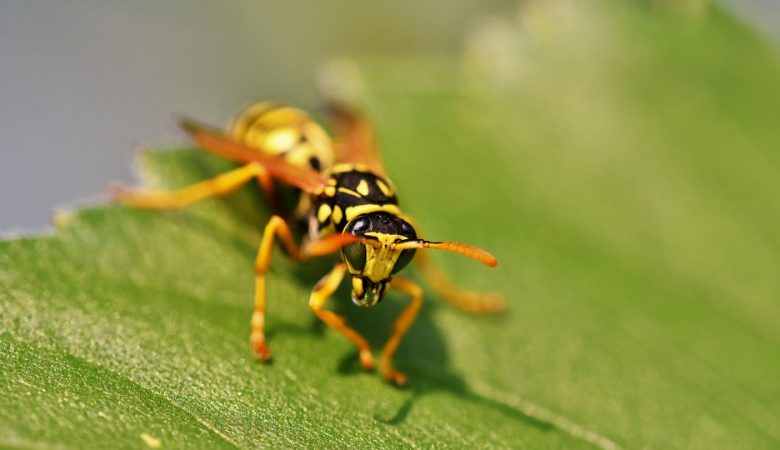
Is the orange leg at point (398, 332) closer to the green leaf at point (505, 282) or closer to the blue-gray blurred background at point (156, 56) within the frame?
the green leaf at point (505, 282)

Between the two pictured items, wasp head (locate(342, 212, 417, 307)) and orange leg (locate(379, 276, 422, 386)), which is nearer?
wasp head (locate(342, 212, 417, 307))

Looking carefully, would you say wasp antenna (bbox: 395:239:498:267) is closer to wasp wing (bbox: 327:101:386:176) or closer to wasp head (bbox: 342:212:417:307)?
wasp head (bbox: 342:212:417:307)

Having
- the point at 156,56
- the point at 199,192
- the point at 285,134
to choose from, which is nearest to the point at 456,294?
the point at 285,134

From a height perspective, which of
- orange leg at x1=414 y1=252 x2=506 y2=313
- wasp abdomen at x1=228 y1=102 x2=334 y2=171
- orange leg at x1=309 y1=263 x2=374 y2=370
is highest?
wasp abdomen at x1=228 y1=102 x2=334 y2=171

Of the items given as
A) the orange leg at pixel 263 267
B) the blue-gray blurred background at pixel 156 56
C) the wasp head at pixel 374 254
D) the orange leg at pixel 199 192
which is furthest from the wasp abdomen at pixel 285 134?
the blue-gray blurred background at pixel 156 56

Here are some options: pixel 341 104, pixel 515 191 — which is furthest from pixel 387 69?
pixel 515 191

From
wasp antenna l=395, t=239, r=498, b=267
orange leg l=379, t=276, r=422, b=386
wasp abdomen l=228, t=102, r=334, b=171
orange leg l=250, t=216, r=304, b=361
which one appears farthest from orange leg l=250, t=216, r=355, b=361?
wasp abdomen l=228, t=102, r=334, b=171

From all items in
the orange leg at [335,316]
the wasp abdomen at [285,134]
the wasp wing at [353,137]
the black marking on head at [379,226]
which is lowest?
the orange leg at [335,316]
